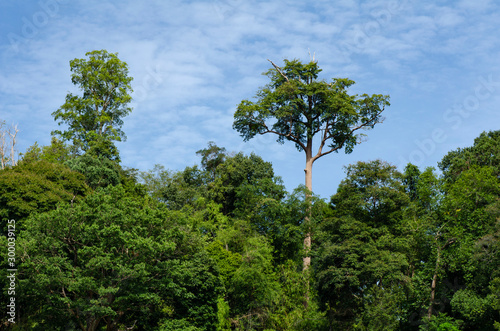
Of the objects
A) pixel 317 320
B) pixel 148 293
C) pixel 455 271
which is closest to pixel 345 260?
pixel 317 320

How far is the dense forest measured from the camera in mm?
22578

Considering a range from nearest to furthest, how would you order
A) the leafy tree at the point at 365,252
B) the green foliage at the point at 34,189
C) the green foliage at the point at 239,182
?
the green foliage at the point at 34,189 < the leafy tree at the point at 365,252 < the green foliage at the point at 239,182

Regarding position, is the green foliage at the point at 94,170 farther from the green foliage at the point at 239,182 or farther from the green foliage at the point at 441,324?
the green foliage at the point at 441,324

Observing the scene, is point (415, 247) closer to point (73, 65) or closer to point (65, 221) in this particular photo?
point (65, 221)

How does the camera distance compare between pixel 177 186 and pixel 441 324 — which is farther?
pixel 177 186

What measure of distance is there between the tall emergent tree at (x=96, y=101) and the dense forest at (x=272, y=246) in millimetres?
685

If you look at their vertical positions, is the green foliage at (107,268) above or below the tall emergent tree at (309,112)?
below

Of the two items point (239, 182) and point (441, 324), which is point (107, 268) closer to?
point (441, 324)

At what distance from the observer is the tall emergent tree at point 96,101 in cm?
3922

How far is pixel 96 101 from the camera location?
39438 millimetres

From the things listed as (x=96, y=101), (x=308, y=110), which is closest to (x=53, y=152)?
(x=96, y=101)

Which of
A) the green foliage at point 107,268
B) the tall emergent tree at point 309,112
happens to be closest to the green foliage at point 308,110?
the tall emergent tree at point 309,112

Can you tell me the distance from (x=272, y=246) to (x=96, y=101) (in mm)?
17291

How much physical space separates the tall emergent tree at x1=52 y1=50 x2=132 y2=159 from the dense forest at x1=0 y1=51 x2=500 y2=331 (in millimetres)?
685
